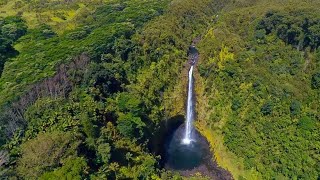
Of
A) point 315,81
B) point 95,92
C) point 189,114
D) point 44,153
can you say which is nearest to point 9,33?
point 95,92

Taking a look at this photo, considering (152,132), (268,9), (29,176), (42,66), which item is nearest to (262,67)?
(268,9)

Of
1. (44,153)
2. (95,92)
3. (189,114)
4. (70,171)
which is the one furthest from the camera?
(189,114)

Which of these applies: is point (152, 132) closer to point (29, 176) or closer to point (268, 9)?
point (29, 176)

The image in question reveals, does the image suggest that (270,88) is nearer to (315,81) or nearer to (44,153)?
(315,81)

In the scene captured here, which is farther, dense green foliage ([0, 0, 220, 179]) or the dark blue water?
the dark blue water


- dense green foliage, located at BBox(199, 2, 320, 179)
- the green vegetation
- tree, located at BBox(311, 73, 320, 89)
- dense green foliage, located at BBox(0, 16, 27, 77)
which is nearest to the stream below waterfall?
the green vegetation

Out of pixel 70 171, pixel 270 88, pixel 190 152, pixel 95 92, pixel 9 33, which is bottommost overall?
pixel 190 152

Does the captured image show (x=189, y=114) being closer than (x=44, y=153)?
No

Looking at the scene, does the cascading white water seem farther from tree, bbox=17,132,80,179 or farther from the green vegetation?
tree, bbox=17,132,80,179

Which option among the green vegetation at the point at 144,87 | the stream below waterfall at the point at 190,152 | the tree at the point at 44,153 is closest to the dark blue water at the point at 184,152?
the stream below waterfall at the point at 190,152
